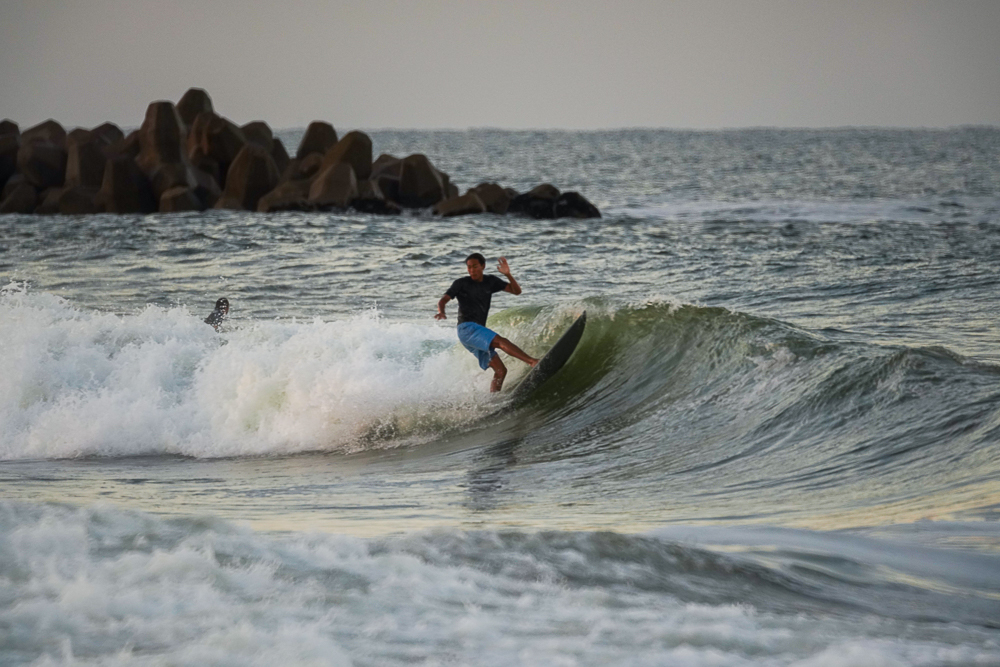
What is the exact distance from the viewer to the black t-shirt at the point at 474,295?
10.0m

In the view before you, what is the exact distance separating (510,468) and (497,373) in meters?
1.94

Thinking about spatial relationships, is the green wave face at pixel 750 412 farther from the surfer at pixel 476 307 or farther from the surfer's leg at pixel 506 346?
the surfer at pixel 476 307

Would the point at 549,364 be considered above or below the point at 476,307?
below

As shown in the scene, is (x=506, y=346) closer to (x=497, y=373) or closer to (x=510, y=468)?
(x=497, y=373)

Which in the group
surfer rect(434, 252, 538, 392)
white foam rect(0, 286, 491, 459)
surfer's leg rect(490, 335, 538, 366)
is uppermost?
surfer rect(434, 252, 538, 392)

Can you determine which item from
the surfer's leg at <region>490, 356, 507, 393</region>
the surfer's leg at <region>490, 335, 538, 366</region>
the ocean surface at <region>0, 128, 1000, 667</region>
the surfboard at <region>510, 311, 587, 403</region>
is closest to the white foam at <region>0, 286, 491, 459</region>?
the ocean surface at <region>0, 128, 1000, 667</region>

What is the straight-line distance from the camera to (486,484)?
8.18 metres

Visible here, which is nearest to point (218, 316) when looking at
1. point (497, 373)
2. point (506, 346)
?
point (497, 373)

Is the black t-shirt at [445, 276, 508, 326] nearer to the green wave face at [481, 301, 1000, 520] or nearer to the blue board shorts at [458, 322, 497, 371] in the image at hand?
the blue board shorts at [458, 322, 497, 371]

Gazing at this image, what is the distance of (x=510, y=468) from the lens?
28.9 feet

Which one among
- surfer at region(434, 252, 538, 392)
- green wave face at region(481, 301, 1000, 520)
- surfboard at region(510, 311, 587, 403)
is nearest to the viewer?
green wave face at region(481, 301, 1000, 520)

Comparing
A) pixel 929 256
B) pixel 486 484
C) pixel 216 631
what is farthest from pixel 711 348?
pixel 929 256

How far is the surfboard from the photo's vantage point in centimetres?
1096

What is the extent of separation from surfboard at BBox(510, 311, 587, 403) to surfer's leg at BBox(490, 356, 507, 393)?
0.24m
